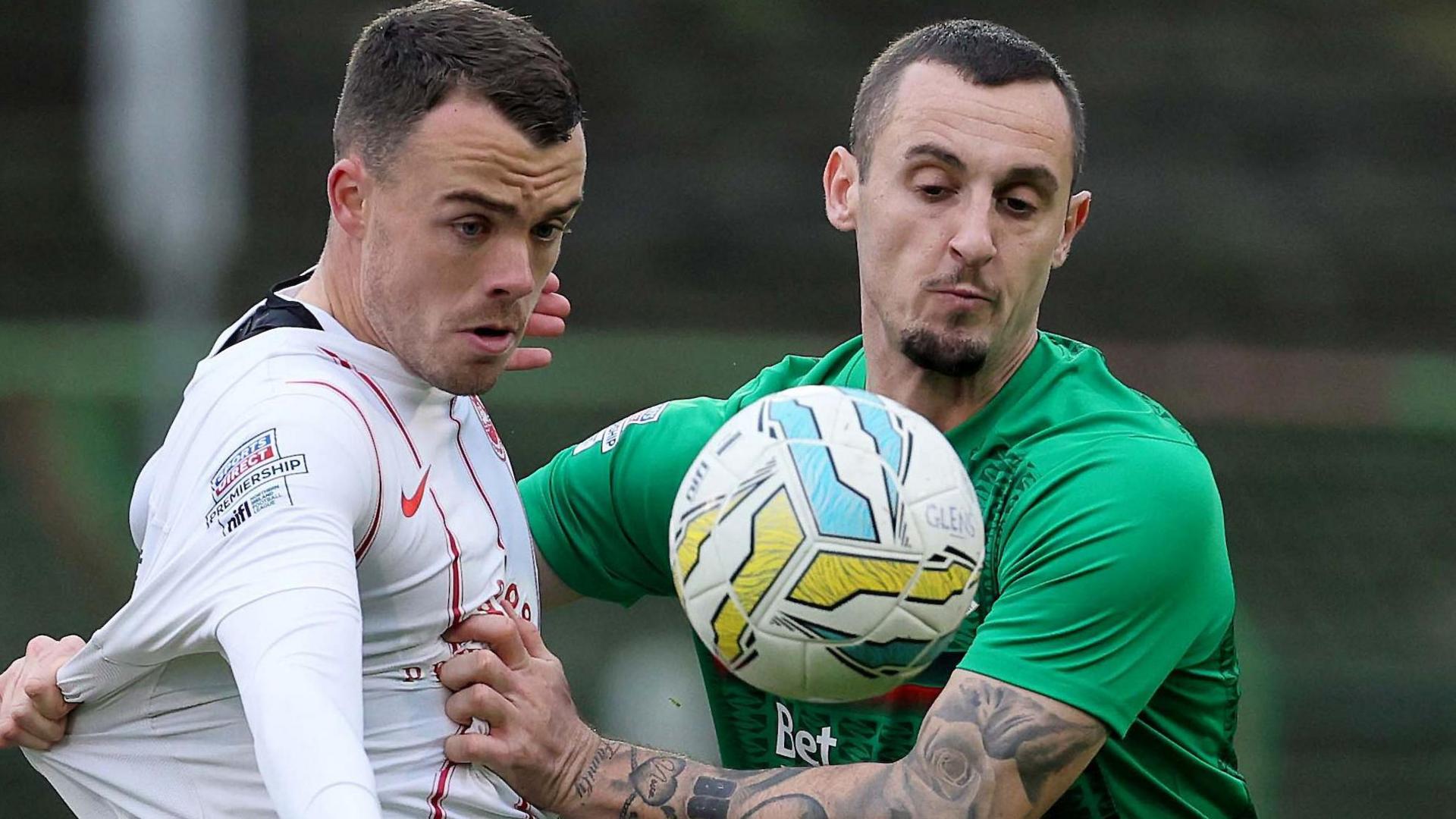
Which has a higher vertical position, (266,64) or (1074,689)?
(1074,689)

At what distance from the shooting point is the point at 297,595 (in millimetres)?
2656

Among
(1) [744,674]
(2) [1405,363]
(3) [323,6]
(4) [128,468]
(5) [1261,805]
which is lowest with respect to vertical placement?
(5) [1261,805]

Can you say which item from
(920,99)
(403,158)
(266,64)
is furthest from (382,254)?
(266,64)

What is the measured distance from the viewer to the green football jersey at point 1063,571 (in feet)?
11.5

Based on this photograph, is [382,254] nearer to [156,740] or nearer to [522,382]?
[156,740]

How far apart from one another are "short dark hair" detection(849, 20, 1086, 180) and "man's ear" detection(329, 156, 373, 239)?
129 cm

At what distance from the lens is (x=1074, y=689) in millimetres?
3467

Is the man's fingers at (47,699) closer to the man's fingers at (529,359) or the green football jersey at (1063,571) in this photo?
the man's fingers at (529,359)

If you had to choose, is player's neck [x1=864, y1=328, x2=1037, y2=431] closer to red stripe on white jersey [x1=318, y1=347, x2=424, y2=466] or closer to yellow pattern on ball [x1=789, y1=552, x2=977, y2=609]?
yellow pattern on ball [x1=789, y1=552, x2=977, y2=609]

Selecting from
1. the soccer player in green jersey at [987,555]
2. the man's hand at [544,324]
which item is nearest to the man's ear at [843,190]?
the soccer player in green jersey at [987,555]

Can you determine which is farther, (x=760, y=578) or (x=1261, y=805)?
(x=1261, y=805)

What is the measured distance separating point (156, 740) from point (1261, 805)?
598 cm

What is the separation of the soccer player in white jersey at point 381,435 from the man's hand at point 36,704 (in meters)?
0.03

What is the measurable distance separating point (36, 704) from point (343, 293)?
931 mm
